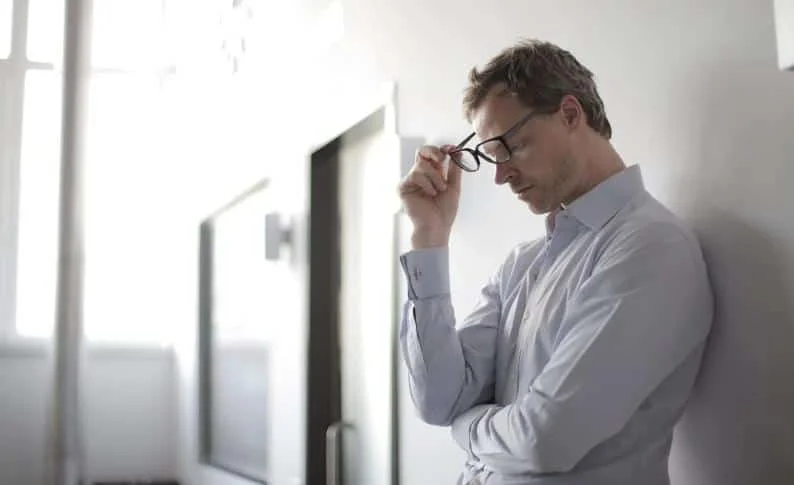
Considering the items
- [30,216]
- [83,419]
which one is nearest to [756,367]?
[83,419]

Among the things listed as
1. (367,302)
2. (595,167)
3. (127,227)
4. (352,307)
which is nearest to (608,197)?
(595,167)

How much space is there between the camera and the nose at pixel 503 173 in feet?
3.70

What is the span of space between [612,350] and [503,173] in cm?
30

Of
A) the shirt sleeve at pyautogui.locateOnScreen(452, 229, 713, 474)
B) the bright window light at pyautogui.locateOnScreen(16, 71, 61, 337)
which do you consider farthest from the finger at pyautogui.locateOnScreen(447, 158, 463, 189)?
the bright window light at pyautogui.locateOnScreen(16, 71, 61, 337)

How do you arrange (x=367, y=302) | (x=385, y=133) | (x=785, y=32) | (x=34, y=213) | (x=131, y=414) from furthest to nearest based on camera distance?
(x=131, y=414)
(x=34, y=213)
(x=367, y=302)
(x=385, y=133)
(x=785, y=32)

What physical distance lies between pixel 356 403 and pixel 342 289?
0.32 m

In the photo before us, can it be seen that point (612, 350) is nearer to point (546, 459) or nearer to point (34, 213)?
point (546, 459)

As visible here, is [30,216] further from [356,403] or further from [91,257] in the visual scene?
[356,403]

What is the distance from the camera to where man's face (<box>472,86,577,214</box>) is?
1096 mm

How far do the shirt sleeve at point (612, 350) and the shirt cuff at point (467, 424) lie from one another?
4.9 inches

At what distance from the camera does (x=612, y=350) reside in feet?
3.05

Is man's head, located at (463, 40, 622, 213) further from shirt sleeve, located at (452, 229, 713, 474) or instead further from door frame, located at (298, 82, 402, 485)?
door frame, located at (298, 82, 402, 485)

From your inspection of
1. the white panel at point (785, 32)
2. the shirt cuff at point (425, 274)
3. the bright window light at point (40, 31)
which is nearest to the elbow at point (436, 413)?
the shirt cuff at point (425, 274)

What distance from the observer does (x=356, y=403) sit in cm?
237
